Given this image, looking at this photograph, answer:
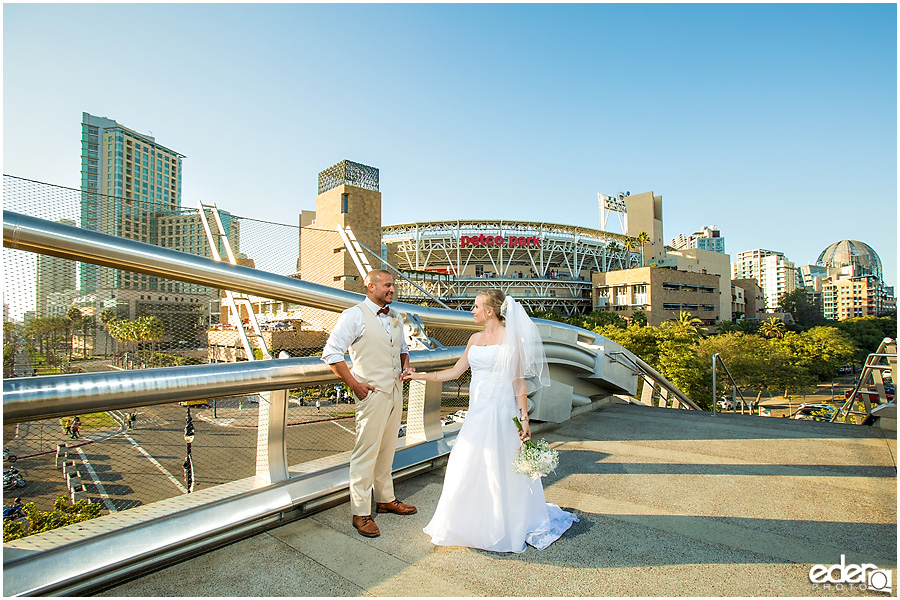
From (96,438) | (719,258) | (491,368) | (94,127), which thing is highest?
(719,258)

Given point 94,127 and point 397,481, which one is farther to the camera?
point 94,127

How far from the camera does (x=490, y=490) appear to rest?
2850 millimetres

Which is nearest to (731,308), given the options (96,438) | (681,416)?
(681,416)

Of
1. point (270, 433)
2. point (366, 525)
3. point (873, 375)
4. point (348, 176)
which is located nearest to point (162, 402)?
point (270, 433)

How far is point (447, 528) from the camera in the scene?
2.67 metres

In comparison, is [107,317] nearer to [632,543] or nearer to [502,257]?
[632,543]

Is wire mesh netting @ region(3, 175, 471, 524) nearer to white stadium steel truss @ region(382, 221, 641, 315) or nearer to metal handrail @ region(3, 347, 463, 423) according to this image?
metal handrail @ region(3, 347, 463, 423)

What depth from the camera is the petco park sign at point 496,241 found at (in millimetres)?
71125

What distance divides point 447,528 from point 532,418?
3.00 meters

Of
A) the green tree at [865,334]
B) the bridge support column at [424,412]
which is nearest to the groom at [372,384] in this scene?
the bridge support column at [424,412]

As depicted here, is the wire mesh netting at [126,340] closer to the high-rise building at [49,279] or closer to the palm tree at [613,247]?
the high-rise building at [49,279]

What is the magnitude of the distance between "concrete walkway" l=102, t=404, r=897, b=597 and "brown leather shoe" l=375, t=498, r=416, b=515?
5 centimetres

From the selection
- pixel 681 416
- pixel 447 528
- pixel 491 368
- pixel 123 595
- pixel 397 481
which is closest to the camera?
pixel 123 595

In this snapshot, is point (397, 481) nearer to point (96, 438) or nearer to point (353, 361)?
point (353, 361)
